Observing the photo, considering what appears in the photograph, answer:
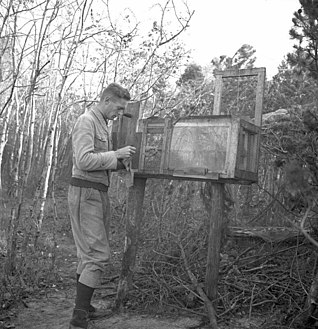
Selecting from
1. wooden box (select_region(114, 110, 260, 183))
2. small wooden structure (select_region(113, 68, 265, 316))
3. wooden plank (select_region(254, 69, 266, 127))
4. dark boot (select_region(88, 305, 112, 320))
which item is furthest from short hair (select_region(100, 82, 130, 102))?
dark boot (select_region(88, 305, 112, 320))

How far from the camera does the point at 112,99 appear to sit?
409 cm

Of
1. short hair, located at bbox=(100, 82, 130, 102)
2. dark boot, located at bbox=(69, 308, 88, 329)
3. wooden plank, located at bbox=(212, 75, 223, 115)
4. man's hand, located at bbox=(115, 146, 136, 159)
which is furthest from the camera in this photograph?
wooden plank, located at bbox=(212, 75, 223, 115)

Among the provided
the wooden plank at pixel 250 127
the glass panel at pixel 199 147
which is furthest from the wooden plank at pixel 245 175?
the wooden plank at pixel 250 127

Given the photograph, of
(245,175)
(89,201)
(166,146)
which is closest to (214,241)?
(245,175)

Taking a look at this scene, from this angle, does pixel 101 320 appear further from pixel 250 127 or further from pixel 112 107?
pixel 250 127

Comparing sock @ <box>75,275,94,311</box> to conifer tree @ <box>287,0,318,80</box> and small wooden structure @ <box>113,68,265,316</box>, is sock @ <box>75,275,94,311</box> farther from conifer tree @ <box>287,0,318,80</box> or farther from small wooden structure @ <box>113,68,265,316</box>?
conifer tree @ <box>287,0,318,80</box>

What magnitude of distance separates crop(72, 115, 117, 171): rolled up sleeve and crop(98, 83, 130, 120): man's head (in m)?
0.25

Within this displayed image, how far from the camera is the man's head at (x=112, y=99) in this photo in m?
4.07

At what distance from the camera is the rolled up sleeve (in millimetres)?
3756

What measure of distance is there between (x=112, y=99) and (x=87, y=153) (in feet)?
2.04

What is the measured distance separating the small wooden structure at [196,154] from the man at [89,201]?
15.0 inches

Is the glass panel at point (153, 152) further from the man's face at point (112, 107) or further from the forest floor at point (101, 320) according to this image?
the forest floor at point (101, 320)

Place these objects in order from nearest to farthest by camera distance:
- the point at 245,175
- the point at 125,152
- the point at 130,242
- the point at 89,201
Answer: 1. the point at 89,201
2. the point at 125,152
3. the point at 245,175
4. the point at 130,242

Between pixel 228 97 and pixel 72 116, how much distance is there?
10.4 m
